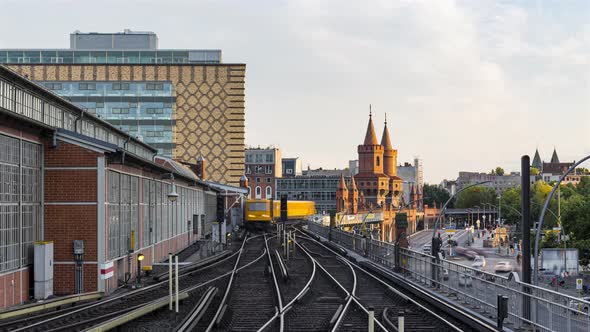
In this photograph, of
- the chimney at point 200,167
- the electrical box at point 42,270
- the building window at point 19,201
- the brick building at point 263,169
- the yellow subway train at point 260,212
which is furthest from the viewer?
the brick building at point 263,169

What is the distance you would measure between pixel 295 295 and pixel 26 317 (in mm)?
9950

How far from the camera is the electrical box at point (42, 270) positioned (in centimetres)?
2461

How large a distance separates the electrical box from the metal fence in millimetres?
13934

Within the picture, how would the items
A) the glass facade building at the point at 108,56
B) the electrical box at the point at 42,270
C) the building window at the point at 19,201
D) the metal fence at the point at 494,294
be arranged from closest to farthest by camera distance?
the metal fence at the point at 494,294, the building window at the point at 19,201, the electrical box at the point at 42,270, the glass facade building at the point at 108,56

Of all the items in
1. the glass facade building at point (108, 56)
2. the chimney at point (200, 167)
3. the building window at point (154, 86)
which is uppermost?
the glass facade building at point (108, 56)

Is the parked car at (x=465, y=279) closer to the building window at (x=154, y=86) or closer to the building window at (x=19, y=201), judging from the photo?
the building window at (x=19, y=201)

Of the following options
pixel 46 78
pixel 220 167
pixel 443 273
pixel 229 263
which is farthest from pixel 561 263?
pixel 46 78

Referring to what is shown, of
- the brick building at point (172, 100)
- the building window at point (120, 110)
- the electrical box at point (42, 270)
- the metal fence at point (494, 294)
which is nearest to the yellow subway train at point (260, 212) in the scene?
the brick building at point (172, 100)

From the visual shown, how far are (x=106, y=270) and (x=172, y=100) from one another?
66.3 m

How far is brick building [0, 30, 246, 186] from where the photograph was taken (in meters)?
90.9

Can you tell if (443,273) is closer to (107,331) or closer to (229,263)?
(107,331)

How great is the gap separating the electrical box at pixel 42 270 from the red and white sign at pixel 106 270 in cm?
197

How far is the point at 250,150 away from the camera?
550ft

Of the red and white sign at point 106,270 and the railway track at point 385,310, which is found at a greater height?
the red and white sign at point 106,270
